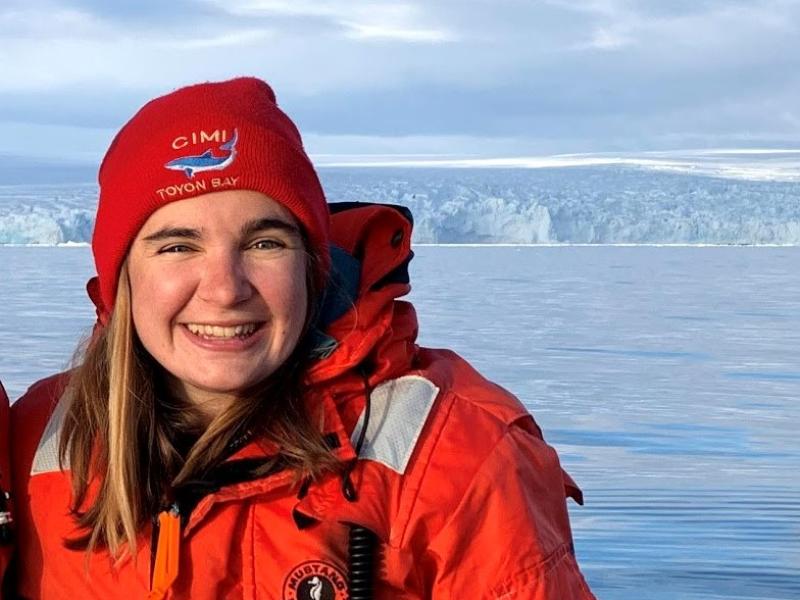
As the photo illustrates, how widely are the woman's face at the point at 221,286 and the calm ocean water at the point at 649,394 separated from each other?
1.12 ft


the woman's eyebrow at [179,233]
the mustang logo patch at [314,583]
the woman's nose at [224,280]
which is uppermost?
the woman's eyebrow at [179,233]

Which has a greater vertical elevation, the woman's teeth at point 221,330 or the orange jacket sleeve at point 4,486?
the woman's teeth at point 221,330

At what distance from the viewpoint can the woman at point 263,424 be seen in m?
1.54

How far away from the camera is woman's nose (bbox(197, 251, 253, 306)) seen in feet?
4.98

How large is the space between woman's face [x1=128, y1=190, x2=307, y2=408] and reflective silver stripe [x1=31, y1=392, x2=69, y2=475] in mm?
221

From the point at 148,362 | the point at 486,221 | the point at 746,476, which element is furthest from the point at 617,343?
the point at 486,221

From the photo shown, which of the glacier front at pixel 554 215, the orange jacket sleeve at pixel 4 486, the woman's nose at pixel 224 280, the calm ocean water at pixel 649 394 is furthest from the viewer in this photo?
the glacier front at pixel 554 215

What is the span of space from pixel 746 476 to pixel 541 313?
863 centimetres

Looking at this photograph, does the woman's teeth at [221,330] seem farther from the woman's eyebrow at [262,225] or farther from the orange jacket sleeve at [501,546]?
the orange jacket sleeve at [501,546]

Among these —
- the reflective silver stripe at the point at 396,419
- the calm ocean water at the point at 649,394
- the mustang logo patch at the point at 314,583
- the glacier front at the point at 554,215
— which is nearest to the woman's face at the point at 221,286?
the reflective silver stripe at the point at 396,419

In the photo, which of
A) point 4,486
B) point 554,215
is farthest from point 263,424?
point 554,215

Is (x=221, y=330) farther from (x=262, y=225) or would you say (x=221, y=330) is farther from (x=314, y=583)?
(x=314, y=583)

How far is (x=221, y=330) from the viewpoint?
1550 mm

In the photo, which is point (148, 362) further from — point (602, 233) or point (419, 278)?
point (602, 233)
